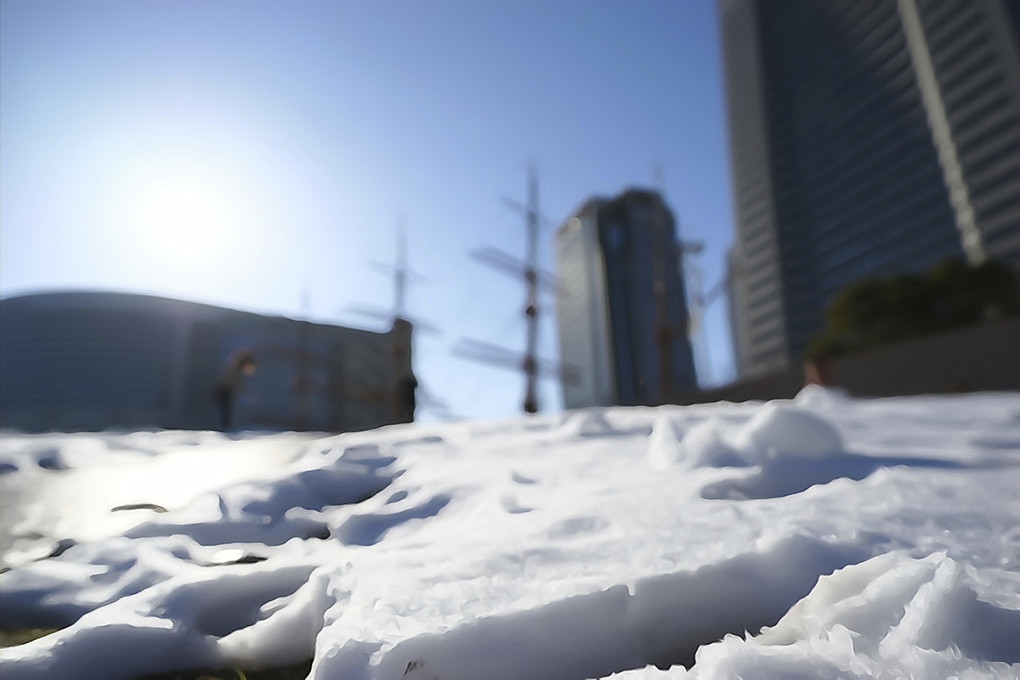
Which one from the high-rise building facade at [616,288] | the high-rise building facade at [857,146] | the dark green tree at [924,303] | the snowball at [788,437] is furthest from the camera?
the high-rise building facade at [616,288]

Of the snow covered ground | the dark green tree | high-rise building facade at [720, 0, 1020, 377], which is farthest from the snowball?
high-rise building facade at [720, 0, 1020, 377]

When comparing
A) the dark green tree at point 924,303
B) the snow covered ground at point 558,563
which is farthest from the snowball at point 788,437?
the dark green tree at point 924,303

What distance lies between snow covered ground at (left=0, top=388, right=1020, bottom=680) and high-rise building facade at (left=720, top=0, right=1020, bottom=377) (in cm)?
6793

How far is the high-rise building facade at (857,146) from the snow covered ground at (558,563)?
67931 mm

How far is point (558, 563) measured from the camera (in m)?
1.67

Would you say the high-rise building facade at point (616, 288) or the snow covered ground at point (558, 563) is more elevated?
the high-rise building facade at point (616, 288)

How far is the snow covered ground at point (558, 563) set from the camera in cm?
123

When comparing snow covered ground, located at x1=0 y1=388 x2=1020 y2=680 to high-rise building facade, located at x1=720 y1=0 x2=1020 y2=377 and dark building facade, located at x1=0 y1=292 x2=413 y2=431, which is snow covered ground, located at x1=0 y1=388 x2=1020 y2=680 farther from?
high-rise building facade, located at x1=720 y1=0 x2=1020 y2=377

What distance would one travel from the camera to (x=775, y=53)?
8562cm

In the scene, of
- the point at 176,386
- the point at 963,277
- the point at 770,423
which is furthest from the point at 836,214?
the point at 176,386

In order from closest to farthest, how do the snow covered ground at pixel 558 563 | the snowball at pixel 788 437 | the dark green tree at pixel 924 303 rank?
the snow covered ground at pixel 558 563
the snowball at pixel 788 437
the dark green tree at pixel 924 303

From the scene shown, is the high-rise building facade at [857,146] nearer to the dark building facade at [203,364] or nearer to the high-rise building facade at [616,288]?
the high-rise building facade at [616,288]

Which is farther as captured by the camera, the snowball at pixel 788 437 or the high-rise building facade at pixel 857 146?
the high-rise building facade at pixel 857 146

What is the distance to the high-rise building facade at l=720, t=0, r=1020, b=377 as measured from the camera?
56375mm
